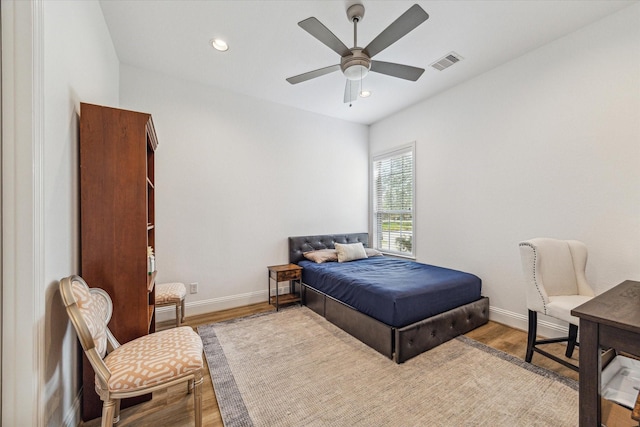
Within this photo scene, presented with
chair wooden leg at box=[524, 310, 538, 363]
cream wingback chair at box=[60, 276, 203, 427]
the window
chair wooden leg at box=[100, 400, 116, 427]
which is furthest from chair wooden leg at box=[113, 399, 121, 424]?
the window

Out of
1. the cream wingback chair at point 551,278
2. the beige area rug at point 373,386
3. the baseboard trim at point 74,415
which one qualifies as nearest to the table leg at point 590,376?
the beige area rug at point 373,386

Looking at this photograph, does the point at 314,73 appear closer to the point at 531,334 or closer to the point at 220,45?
the point at 220,45

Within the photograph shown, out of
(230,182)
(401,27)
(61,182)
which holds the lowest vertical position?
(61,182)

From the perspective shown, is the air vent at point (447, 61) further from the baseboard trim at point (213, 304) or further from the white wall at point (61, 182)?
the baseboard trim at point (213, 304)

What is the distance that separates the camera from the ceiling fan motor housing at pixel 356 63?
201cm

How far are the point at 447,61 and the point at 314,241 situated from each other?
9.71 ft

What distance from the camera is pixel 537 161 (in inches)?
106

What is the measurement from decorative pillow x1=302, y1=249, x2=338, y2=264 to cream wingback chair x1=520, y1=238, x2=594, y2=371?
227 centimetres

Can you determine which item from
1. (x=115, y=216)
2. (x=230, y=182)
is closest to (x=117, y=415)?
(x=115, y=216)

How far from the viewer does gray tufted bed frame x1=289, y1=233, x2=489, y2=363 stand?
2.19 meters

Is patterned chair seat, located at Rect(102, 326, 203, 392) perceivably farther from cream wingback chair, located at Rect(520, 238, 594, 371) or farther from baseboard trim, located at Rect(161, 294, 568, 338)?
cream wingback chair, located at Rect(520, 238, 594, 371)

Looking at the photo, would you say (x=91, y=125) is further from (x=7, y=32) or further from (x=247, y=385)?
(x=247, y=385)

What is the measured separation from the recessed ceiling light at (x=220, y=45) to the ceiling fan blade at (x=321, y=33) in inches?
47.6

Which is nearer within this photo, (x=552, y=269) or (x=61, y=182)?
(x=61, y=182)
